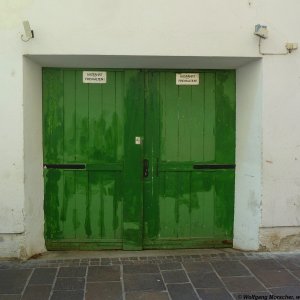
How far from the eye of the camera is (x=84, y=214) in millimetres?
5336

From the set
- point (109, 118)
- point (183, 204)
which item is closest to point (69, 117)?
point (109, 118)

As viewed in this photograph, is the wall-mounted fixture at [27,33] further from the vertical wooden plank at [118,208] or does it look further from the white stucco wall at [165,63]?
the vertical wooden plank at [118,208]

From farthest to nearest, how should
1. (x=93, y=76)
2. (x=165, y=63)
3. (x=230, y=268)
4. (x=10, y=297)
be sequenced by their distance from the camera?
(x=93, y=76), (x=165, y=63), (x=230, y=268), (x=10, y=297)

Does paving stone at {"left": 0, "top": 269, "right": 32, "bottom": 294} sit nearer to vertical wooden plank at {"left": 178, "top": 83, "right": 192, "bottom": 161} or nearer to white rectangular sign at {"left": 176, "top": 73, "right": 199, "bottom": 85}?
vertical wooden plank at {"left": 178, "top": 83, "right": 192, "bottom": 161}

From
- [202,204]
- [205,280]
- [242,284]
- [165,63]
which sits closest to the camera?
[242,284]

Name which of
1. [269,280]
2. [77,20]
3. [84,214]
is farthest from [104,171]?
[269,280]

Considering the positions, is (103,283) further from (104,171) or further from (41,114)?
(41,114)

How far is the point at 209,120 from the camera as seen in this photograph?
5.39 meters

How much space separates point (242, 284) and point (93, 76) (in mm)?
2961

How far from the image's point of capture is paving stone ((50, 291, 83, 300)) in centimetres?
400

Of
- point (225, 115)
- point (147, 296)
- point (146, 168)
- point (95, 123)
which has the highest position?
point (225, 115)

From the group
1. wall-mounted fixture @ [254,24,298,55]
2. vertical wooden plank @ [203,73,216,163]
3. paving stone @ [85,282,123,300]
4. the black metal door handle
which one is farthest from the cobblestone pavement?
wall-mounted fixture @ [254,24,298,55]

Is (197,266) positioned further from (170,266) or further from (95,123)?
(95,123)

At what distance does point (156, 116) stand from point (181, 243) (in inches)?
65.6
